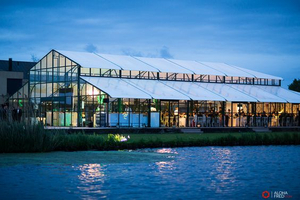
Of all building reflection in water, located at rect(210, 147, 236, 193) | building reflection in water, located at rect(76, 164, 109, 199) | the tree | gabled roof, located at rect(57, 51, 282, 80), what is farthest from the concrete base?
the tree

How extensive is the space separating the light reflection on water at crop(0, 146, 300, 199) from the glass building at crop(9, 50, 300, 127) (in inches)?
713

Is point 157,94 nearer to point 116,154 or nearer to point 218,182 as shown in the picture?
point 116,154

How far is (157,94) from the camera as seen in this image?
41.6 meters

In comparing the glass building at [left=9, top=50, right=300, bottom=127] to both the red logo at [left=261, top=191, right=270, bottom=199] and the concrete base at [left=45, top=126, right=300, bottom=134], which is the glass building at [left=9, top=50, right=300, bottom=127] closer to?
the concrete base at [left=45, top=126, right=300, bottom=134]

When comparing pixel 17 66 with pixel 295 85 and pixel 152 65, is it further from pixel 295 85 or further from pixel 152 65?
pixel 295 85

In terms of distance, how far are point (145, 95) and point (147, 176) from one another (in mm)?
24761

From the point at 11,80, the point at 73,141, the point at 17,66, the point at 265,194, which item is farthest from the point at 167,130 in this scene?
the point at 17,66

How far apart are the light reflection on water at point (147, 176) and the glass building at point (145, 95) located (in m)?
18.1

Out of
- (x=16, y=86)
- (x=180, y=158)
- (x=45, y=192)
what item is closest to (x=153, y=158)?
(x=180, y=158)

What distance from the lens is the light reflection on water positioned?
43.4 feet

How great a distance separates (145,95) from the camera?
Answer: 40594 mm

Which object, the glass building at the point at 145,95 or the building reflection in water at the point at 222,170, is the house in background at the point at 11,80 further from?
the building reflection in water at the point at 222,170

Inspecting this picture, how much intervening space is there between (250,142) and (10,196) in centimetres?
1910

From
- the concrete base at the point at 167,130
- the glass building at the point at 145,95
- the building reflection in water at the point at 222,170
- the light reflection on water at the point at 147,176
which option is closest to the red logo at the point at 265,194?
the light reflection on water at the point at 147,176
